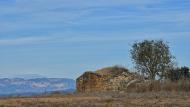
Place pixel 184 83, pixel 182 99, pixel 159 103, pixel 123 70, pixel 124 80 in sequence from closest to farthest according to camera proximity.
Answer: pixel 159 103, pixel 182 99, pixel 184 83, pixel 124 80, pixel 123 70

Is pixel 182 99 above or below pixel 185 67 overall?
below

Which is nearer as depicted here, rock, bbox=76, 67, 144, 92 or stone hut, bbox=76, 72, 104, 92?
rock, bbox=76, 67, 144, 92

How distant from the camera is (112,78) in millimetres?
57438

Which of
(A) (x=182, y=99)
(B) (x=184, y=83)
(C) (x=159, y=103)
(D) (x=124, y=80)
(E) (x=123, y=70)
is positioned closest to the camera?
(C) (x=159, y=103)

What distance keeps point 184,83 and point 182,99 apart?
10.7 m

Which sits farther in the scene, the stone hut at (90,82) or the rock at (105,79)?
the stone hut at (90,82)

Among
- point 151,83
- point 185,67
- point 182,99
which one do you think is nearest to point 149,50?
point 185,67

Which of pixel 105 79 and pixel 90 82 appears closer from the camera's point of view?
pixel 105 79

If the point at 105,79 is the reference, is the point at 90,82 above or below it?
below

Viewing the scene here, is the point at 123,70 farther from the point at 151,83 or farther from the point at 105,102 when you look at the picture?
the point at 105,102

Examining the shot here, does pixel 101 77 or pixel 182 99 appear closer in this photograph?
pixel 182 99

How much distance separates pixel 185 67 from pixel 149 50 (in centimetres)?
571

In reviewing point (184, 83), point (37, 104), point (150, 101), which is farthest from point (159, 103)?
point (184, 83)

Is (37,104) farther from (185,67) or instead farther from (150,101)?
(185,67)
